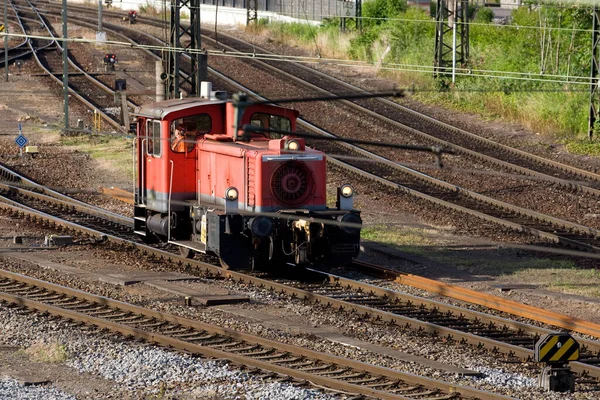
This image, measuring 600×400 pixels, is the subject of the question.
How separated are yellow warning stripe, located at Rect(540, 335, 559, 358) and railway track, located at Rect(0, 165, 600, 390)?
62 centimetres

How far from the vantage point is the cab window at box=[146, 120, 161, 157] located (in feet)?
59.0

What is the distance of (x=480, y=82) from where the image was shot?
120ft

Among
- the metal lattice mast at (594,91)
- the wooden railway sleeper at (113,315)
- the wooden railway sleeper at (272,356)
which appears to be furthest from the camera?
the metal lattice mast at (594,91)

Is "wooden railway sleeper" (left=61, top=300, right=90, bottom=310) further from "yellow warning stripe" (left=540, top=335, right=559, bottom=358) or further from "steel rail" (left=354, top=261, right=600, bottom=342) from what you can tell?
"yellow warning stripe" (left=540, top=335, right=559, bottom=358)

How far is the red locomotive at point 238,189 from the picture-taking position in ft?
54.4

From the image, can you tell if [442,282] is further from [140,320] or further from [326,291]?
[140,320]

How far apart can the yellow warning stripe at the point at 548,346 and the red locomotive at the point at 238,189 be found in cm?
438

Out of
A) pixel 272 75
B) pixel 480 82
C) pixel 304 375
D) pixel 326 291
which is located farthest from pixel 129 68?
pixel 304 375

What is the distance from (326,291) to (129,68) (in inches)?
1107

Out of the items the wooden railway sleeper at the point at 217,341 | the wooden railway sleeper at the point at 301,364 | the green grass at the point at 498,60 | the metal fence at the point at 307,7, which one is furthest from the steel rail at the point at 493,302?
the metal fence at the point at 307,7

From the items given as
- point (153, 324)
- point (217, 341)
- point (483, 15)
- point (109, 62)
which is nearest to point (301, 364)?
point (217, 341)

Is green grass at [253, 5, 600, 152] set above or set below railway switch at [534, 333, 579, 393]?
above

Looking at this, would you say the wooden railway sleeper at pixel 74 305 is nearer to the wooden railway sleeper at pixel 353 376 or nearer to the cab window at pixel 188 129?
the cab window at pixel 188 129

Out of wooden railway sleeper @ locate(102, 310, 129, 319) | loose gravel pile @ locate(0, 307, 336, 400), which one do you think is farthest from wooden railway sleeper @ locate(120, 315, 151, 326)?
loose gravel pile @ locate(0, 307, 336, 400)
